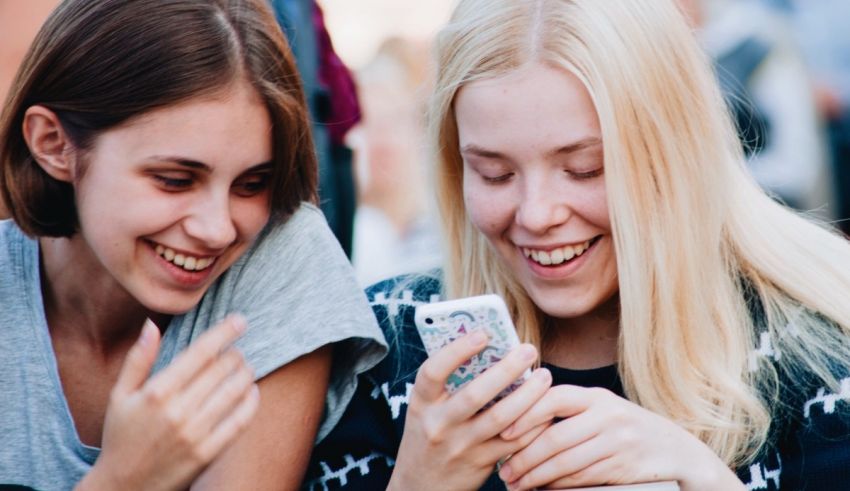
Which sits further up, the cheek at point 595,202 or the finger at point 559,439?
the cheek at point 595,202

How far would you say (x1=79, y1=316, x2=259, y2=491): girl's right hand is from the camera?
1.82 meters

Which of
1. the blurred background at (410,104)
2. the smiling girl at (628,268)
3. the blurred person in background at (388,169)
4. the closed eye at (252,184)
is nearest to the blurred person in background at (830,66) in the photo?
the blurred background at (410,104)

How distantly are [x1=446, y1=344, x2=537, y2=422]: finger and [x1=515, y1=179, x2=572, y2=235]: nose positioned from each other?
0.27 m

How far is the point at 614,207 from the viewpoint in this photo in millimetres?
2057

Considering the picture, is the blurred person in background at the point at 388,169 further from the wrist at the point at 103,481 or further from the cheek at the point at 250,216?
the wrist at the point at 103,481

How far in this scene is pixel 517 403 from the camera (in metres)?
1.87

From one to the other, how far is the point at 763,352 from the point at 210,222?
958 millimetres

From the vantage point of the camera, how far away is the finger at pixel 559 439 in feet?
6.13

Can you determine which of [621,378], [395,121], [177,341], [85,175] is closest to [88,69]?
[85,175]

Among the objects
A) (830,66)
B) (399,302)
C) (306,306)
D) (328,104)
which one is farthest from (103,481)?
(830,66)

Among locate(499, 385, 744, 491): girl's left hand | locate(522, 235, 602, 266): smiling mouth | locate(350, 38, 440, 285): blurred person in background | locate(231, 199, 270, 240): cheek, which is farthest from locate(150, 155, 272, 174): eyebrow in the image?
locate(350, 38, 440, 285): blurred person in background

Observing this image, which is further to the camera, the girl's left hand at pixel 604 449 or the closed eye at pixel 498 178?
the closed eye at pixel 498 178

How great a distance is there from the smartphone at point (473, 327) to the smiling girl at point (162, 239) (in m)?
0.33

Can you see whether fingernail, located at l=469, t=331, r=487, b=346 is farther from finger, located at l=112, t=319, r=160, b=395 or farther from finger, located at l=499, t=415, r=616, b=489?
finger, located at l=112, t=319, r=160, b=395
